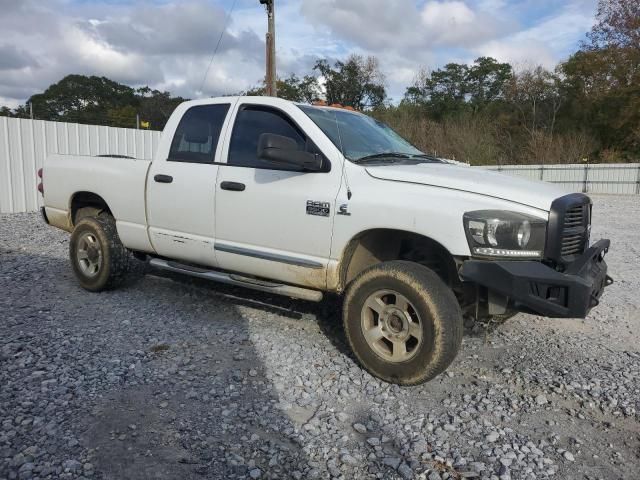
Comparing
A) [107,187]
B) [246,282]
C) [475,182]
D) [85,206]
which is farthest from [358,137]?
[85,206]

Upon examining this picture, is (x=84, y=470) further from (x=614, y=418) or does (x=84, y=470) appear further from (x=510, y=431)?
(x=614, y=418)

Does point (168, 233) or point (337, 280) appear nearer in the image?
point (337, 280)

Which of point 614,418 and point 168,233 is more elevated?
point 168,233

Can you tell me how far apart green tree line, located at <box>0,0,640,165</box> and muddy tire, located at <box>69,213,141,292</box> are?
2067 cm

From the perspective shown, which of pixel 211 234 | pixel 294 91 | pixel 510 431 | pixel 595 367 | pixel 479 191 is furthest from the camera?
pixel 294 91

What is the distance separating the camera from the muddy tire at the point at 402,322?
350 centimetres

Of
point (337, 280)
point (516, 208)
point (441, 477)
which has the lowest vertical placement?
point (441, 477)

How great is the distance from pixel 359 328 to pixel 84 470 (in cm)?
196

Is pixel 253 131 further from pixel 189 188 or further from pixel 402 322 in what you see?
pixel 402 322

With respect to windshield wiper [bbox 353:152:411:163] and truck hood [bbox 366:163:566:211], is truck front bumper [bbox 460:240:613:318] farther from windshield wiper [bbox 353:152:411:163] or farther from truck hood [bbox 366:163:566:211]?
windshield wiper [bbox 353:152:411:163]

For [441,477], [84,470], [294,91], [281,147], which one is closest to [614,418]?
[441,477]

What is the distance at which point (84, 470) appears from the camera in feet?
8.77

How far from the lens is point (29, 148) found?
12570 mm

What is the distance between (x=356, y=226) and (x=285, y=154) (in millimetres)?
736
